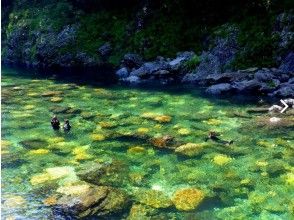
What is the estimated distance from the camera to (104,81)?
118ft

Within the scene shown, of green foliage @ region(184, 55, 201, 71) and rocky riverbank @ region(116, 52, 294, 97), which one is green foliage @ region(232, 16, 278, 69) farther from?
green foliage @ region(184, 55, 201, 71)

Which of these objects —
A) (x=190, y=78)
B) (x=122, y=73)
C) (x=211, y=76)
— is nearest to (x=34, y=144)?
(x=211, y=76)

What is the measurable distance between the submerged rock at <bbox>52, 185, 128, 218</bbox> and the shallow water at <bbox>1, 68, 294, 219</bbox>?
42cm

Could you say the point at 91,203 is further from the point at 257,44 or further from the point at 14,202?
the point at 257,44

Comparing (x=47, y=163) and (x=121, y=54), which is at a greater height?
(x=121, y=54)

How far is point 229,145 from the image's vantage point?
17.5m

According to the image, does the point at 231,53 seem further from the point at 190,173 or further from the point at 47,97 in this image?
the point at 190,173

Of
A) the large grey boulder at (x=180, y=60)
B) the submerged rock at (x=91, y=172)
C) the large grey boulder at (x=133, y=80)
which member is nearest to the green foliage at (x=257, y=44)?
the large grey boulder at (x=180, y=60)

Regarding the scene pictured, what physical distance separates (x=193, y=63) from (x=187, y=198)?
22.7 metres

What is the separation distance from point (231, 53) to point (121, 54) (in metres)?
12.5

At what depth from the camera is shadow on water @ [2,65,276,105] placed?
2655 cm

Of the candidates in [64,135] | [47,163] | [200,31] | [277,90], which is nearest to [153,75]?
[200,31]

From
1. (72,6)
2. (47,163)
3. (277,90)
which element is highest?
(72,6)

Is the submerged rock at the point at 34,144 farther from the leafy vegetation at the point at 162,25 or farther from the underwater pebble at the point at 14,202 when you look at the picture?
the leafy vegetation at the point at 162,25
